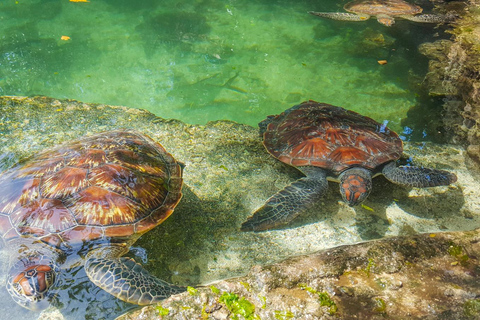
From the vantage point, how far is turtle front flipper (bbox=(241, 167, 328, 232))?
314cm

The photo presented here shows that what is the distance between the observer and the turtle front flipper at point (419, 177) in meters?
3.50

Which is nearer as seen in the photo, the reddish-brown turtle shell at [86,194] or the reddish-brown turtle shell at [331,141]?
the reddish-brown turtle shell at [86,194]

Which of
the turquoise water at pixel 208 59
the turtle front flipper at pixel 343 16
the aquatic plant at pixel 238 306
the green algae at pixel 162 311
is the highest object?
the turtle front flipper at pixel 343 16

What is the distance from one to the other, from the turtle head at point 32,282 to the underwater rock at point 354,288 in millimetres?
685

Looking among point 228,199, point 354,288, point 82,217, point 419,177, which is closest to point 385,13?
point 419,177

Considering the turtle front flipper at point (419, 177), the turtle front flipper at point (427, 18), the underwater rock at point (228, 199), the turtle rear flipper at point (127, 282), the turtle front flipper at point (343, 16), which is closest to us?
the turtle rear flipper at point (127, 282)

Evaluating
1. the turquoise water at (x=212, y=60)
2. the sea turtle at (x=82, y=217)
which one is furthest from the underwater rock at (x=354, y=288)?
the turquoise water at (x=212, y=60)

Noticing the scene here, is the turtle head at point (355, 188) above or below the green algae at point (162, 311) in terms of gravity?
below

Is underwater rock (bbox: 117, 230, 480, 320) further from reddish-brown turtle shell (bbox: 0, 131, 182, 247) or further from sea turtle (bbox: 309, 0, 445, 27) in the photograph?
sea turtle (bbox: 309, 0, 445, 27)

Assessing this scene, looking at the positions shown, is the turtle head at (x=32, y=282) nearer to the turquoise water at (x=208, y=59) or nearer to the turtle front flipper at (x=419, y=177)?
the turquoise water at (x=208, y=59)

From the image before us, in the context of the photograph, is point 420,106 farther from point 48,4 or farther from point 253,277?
point 48,4

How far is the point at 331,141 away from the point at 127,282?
2540 millimetres

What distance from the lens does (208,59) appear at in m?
6.50

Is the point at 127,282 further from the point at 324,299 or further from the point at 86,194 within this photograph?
the point at 324,299
